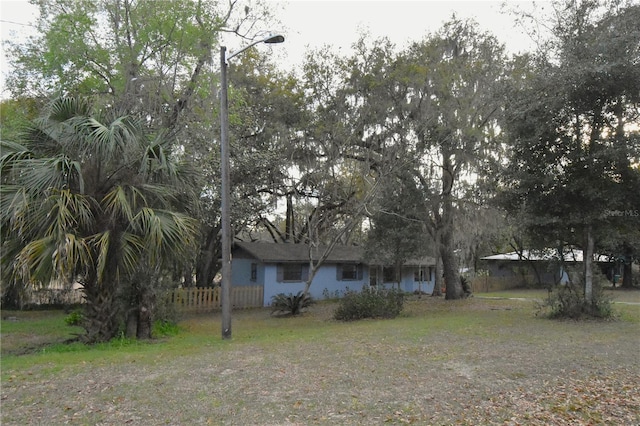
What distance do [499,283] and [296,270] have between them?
60.4 feet

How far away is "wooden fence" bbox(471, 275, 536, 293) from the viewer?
3331 cm

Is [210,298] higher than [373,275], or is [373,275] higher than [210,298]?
[373,275]

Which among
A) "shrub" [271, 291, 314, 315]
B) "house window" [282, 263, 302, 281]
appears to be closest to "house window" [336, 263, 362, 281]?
"house window" [282, 263, 302, 281]

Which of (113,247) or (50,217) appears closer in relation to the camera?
(50,217)

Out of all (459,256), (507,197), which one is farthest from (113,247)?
(459,256)

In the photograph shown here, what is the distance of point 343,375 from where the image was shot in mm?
6949

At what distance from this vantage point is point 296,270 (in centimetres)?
2414

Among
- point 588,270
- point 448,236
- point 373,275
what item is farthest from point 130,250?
point 373,275

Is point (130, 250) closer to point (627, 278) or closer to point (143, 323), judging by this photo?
point (143, 323)

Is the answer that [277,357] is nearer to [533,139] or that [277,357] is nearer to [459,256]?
[533,139]

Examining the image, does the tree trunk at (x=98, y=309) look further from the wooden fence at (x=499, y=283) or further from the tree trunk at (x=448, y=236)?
the wooden fence at (x=499, y=283)

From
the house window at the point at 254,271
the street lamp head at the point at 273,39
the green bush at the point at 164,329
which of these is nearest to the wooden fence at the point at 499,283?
the house window at the point at 254,271

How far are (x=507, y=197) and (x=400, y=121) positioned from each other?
5.22 meters

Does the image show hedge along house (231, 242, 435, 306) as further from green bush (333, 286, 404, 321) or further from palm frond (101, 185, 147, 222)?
palm frond (101, 185, 147, 222)
